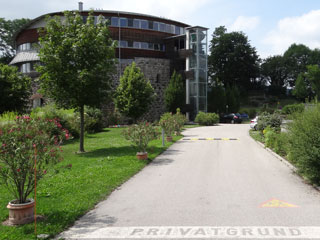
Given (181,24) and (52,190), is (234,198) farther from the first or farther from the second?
(181,24)

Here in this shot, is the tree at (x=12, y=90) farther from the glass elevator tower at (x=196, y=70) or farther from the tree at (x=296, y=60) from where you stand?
the tree at (x=296, y=60)

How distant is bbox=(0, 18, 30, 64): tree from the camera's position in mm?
60812

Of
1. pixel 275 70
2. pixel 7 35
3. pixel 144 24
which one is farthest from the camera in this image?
pixel 275 70

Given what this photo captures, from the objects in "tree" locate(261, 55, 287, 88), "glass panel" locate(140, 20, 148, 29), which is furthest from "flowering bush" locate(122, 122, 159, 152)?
"tree" locate(261, 55, 287, 88)

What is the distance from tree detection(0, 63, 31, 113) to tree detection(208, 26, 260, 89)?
44.7 meters

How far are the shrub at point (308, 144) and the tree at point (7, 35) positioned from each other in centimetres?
6329

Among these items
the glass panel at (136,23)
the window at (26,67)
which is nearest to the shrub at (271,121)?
the glass panel at (136,23)

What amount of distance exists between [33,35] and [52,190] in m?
41.4

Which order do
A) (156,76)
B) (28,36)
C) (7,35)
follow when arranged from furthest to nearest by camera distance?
1. (7,35)
2. (28,36)
3. (156,76)

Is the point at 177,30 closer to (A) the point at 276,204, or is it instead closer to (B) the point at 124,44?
(B) the point at 124,44

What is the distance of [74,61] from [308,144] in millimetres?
10978

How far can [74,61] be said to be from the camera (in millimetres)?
14758

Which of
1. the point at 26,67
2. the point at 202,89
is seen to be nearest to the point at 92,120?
the point at 202,89

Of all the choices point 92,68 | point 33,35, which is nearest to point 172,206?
point 92,68
